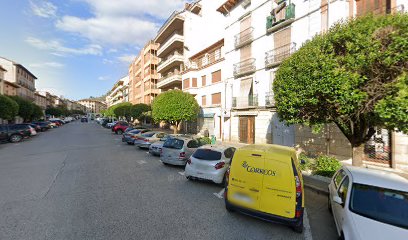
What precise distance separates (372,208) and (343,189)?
2.24ft

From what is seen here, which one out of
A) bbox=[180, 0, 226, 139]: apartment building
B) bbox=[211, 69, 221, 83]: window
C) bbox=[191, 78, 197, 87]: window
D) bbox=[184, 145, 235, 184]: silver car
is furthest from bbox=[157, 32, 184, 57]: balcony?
bbox=[184, 145, 235, 184]: silver car

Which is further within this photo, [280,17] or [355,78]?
[280,17]

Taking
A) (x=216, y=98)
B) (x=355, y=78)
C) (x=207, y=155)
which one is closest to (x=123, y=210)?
(x=207, y=155)

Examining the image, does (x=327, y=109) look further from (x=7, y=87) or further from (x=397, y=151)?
(x=7, y=87)

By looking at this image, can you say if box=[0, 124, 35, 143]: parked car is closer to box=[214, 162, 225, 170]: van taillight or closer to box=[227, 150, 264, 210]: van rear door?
box=[214, 162, 225, 170]: van taillight

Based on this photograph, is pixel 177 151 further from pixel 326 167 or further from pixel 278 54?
pixel 278 54

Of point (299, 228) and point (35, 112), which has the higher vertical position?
point (35, 112)

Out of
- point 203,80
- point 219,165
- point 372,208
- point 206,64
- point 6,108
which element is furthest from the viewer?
point 203,80

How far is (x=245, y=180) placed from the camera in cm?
455

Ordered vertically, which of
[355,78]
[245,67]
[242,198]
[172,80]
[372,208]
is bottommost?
[242,198]

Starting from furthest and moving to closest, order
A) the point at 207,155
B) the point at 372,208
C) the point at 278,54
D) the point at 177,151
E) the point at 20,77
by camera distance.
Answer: the point at 20,77
the point at 278,54
the point at 177,151
the point at 207,155
the point at 372,208

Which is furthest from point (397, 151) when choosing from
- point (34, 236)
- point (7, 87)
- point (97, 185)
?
point (7, 87)

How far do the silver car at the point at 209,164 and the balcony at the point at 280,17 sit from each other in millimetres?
11736

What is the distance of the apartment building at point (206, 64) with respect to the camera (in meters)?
22.3
